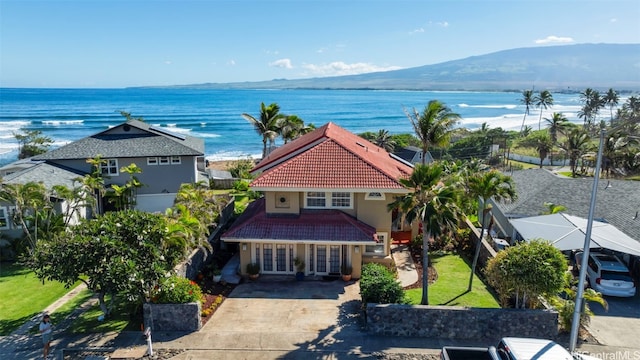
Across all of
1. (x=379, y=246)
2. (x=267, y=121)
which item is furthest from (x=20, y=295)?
(x=267, y=121)

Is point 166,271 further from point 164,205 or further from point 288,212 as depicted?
point 164,205

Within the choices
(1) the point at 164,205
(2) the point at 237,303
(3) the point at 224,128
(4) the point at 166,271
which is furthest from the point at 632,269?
(3) the point at 224,128

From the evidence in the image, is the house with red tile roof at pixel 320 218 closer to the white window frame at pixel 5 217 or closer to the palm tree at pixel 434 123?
the palm tree at pixel 434 123

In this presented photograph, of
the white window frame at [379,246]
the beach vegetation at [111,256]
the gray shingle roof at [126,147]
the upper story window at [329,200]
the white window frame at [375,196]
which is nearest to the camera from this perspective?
the beach vegetation at [111,256]

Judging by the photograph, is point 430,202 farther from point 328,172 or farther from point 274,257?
point 274,257

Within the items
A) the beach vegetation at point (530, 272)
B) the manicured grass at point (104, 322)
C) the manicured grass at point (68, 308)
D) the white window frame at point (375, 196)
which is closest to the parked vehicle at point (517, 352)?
the beach vegetation at point (530, 272)
